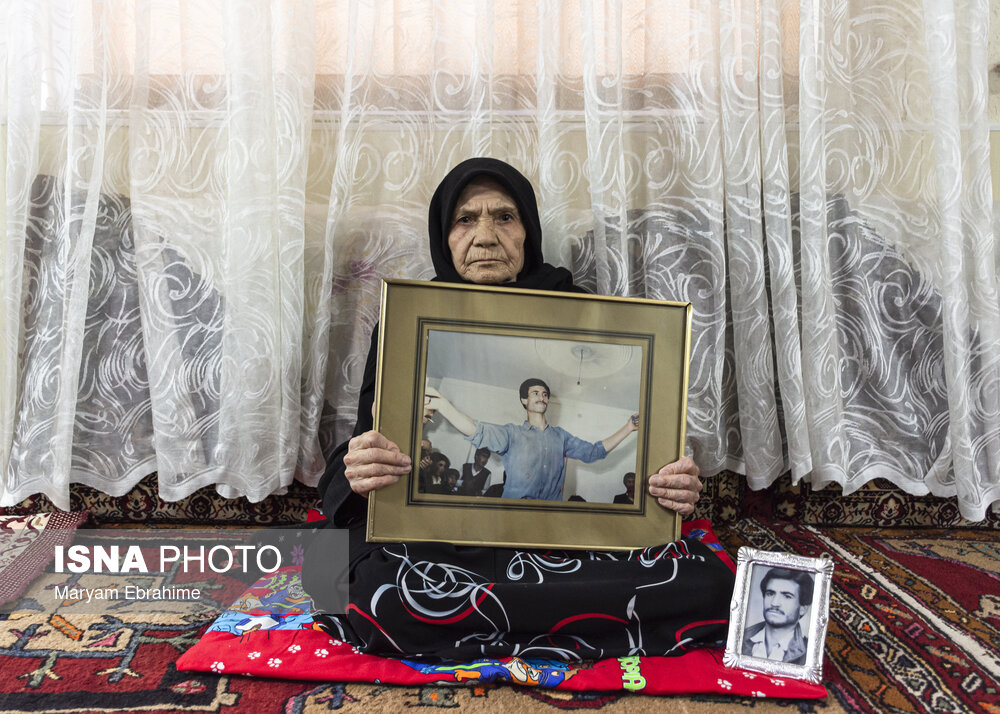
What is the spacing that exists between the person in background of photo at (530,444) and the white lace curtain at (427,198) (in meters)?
0.50

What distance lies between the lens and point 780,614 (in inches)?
41.8

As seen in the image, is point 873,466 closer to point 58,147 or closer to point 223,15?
point 223,15

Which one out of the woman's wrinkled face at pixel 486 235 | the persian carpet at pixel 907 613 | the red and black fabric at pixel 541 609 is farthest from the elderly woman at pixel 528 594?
the woman's wrinkled face at pixel 486 235

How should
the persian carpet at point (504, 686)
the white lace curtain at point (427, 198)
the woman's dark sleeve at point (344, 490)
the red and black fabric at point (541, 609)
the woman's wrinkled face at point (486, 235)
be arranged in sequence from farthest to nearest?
the white lace curtain at point (427, 198) → the woman's wrinkled face at point (486, 235) → the woman's dark sleeve at point (344, 490) → the red and black fabric at point (541, 609) → the persian carpet at point (504, 686)

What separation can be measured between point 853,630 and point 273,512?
131 centimetres

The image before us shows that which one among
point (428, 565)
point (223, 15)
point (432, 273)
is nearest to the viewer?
point (428, 565)

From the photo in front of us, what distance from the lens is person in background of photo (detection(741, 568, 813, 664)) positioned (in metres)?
1.05

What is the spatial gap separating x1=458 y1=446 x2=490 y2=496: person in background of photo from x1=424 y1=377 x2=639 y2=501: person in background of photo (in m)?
0.03

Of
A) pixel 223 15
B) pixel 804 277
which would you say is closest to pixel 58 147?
pixel 223 15

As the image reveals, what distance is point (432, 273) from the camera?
64.3 inches

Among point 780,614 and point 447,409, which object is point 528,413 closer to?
point 447,409

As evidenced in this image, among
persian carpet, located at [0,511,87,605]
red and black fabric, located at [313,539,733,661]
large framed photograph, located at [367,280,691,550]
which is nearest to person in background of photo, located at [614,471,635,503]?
large framed photograph, located at [367,280,691,550]

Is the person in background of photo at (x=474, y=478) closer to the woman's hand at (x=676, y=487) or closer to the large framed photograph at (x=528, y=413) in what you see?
the large framed photograph at (x=528, y=413)

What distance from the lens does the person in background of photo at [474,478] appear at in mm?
1178
